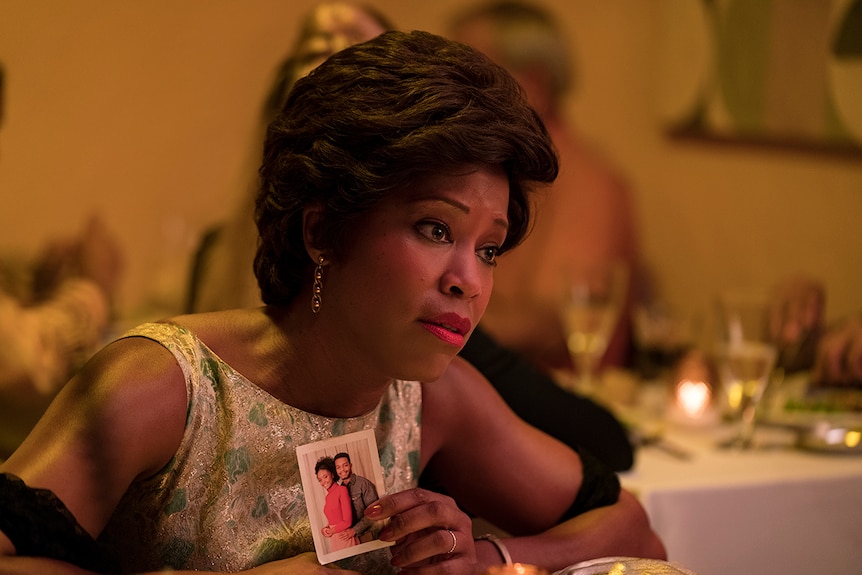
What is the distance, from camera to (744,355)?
2137mm

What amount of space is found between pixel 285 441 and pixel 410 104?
0.49 meters

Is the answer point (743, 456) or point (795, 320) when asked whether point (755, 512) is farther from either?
point (795, 320)

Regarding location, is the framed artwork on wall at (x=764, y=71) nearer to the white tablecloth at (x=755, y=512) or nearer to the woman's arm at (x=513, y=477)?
the white tablecloth at (x=755, y=512)

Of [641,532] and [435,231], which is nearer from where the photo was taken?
[435,231]

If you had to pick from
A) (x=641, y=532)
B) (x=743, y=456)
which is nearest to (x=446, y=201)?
(x=641, y=532)

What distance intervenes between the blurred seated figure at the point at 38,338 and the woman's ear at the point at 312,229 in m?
0.93

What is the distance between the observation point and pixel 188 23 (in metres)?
4.04

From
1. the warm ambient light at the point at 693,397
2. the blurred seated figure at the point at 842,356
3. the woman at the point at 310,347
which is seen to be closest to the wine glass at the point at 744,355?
the warm ambient light at the point at 693,397

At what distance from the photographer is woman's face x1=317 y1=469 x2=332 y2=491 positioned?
117 cm

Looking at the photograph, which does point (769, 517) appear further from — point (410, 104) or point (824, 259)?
point (824, 259)

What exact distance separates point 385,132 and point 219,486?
1.68ft

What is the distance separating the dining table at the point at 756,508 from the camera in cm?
187

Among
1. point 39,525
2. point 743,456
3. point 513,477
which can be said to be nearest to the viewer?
point 39,525

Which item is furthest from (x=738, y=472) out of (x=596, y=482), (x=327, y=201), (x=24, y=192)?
(x=24, y=192)
